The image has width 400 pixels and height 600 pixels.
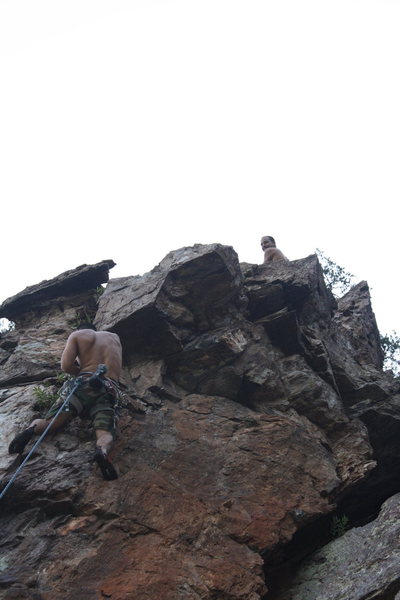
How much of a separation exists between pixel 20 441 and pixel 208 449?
102 inches

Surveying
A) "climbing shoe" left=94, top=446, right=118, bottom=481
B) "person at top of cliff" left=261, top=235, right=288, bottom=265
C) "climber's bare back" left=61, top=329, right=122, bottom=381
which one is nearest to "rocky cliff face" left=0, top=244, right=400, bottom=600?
"climbing shoe" left=94, top=446, right=118, bottom=481

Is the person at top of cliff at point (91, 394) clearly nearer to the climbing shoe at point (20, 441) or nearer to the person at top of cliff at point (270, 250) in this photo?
the climbing shoe at point (20, 441)

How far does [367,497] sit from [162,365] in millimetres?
4177

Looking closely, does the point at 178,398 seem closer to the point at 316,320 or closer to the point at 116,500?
the point at 116,500

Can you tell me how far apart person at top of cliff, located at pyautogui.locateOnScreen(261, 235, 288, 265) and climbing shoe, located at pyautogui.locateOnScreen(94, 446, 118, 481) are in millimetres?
7374

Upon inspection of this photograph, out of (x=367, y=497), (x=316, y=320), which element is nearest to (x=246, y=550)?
(x=367, y=497)

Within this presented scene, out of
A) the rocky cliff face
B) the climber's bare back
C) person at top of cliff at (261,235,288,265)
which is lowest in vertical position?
the rocky cliff face

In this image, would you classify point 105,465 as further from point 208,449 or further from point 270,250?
point 270,250

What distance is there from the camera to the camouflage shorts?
7.26 metres

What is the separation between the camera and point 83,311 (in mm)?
11133

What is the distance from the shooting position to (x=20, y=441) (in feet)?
22.5

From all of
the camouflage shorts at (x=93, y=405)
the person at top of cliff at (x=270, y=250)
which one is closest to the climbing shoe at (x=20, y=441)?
the camouflage shorts at (x=93, y=405)

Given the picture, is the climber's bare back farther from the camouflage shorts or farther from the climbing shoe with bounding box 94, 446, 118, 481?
the climbing shoe with bounding box 94, 446, 118, 481

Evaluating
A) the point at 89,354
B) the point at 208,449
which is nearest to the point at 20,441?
the point at 89,354
